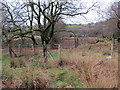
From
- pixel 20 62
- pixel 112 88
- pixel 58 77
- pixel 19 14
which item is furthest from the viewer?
pixel 19 14

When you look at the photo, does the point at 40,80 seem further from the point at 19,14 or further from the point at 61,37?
the point at 61,37

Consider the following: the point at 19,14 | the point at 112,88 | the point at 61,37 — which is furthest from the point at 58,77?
the point at 61,37

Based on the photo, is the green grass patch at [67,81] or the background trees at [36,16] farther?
the background trees at [36,16]

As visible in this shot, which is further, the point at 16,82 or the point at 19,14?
the point at 19,14

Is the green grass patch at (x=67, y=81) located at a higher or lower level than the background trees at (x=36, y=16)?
lower

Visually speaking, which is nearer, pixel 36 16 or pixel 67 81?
pixel 67 81

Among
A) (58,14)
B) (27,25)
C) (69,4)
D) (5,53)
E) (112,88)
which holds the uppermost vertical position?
(69,4)

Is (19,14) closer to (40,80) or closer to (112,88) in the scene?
(40,80)

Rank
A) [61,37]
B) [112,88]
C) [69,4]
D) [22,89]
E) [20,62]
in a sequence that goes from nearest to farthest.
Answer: [112,88], [22,89], [20,62], [69,4], [61,37]

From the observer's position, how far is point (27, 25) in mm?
11852

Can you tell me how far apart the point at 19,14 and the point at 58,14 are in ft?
9.90

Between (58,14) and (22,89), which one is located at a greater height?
(58,14)

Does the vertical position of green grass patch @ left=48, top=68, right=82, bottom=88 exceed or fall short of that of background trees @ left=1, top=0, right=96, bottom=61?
it falls short

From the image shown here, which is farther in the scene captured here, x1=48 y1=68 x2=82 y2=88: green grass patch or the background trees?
the background trees
